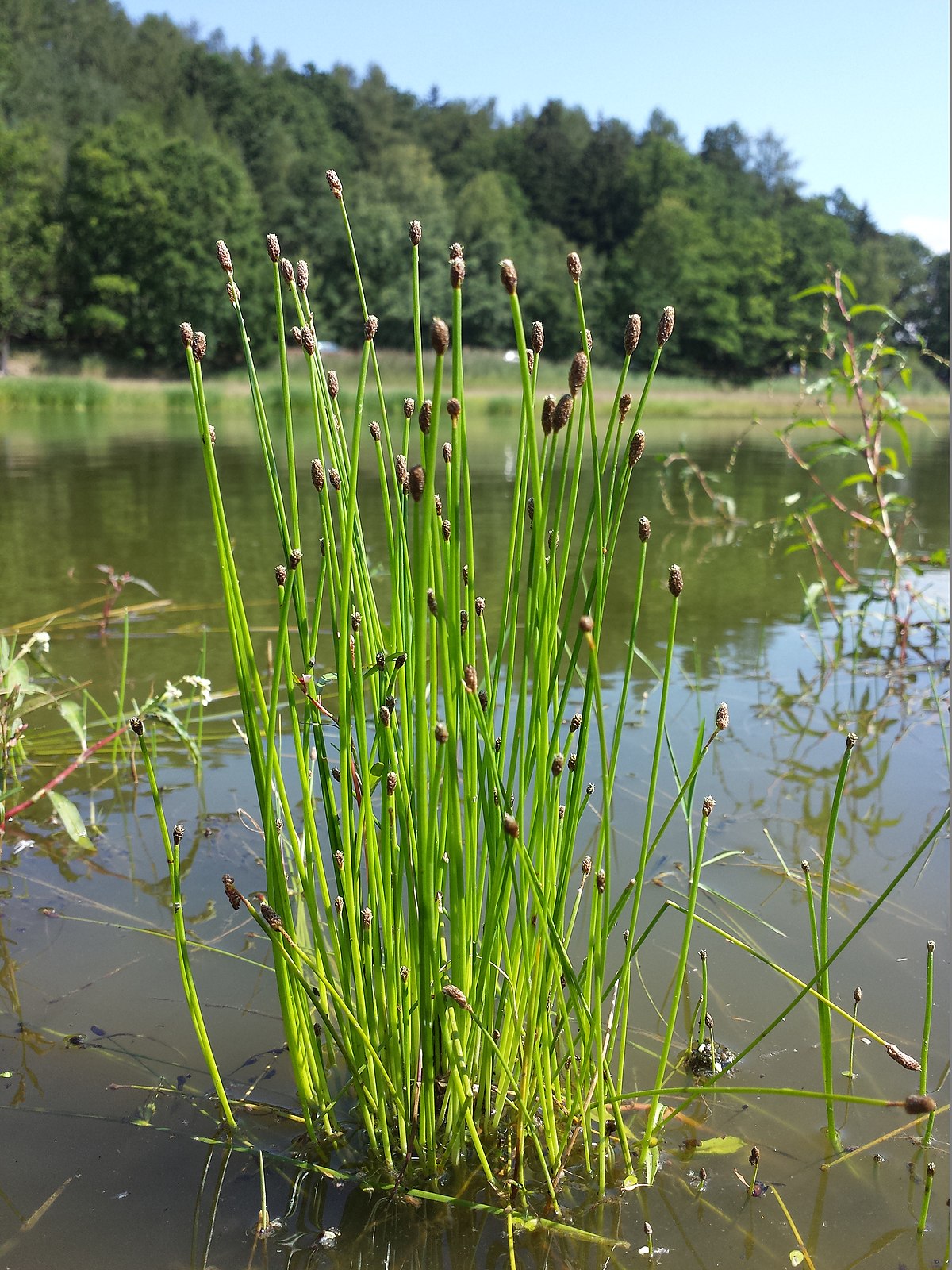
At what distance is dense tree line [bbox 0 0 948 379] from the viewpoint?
30547 mm

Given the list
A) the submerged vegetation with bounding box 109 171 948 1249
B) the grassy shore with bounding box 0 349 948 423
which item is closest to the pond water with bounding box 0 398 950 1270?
the submerged vegetation with bounding box 109 171 948 1249

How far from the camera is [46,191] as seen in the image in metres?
31.2

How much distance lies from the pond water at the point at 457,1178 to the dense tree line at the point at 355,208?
1049 inches

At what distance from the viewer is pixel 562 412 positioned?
69 centimetres

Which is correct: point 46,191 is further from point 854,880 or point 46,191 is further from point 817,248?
point 854,880

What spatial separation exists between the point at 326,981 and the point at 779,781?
1.35 metres

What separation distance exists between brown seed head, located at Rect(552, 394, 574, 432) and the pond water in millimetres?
751

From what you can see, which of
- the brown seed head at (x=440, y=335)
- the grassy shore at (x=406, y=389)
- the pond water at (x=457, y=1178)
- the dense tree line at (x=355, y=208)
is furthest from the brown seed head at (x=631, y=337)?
the dense tree line at (x=355, y=208)

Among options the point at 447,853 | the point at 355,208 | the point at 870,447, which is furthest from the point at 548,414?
the point at 355,208

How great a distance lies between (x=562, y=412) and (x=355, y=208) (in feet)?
126

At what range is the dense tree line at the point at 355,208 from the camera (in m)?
30.5

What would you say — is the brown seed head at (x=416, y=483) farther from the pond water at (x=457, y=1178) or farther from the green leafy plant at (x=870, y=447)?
the green leafy plant at (x=870, y=447)

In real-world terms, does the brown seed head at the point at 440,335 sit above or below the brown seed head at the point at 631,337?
below

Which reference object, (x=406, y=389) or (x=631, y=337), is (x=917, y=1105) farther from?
(x=406, y=389)
